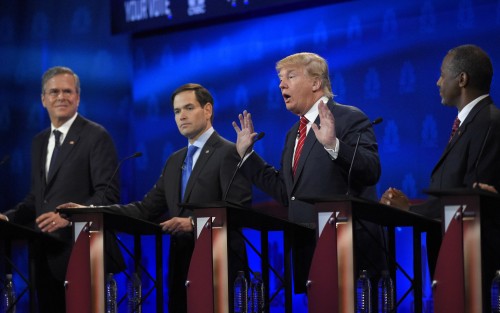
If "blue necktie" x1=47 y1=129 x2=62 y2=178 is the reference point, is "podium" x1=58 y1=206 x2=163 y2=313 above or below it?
below

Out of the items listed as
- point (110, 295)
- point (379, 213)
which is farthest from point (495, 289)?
point (110, 295)

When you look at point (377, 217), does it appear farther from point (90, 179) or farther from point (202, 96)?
point (90, 179)

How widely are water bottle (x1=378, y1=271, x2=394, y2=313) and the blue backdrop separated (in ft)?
7.83

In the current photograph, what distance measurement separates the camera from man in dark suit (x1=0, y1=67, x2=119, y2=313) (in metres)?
5.67

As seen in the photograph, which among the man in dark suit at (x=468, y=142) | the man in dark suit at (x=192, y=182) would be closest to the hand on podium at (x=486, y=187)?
the man in dark suit at (x=468, y=142)

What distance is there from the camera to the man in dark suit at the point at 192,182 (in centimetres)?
533

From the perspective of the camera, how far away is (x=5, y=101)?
8.82 metres

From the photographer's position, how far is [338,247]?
13.6 feet

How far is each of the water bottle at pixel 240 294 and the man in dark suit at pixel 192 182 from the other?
0.44 meters

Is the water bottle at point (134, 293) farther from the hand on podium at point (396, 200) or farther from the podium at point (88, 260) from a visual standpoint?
the hand on podium at point (396, 200)

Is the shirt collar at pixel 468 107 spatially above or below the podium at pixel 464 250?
above

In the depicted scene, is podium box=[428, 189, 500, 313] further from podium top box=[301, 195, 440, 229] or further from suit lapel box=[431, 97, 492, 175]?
suit lapel box=[431, 97, 492, 175]

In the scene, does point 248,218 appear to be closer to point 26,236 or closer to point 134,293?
point 134,293

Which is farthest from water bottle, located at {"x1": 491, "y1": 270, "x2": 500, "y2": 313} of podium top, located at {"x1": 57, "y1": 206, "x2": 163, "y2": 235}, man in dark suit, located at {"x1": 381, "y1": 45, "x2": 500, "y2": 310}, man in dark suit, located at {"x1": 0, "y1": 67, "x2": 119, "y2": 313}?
man in dark suit, located at {"x1": 0, "y1": 67, "x2": 119, "y2": 313}
